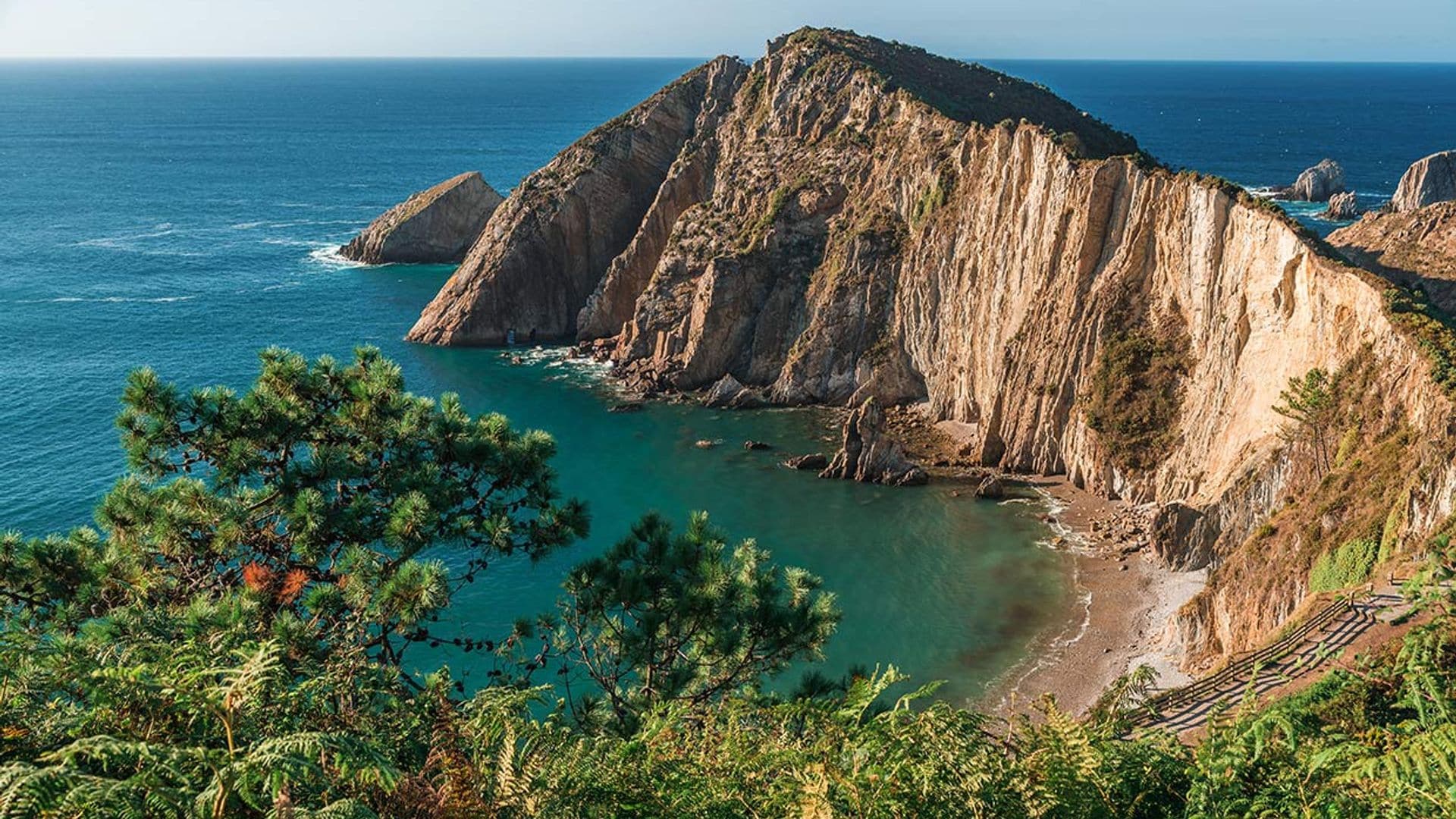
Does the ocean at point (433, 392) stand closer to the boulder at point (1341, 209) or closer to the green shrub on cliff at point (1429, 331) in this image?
the green shrub on cliff at point (1429, 331)

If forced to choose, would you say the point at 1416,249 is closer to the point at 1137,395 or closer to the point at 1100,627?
the point at 1137,395

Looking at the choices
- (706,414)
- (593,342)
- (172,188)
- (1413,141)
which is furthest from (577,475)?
(1413,141)

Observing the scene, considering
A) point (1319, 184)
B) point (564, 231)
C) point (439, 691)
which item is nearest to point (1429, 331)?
point (439, 691)

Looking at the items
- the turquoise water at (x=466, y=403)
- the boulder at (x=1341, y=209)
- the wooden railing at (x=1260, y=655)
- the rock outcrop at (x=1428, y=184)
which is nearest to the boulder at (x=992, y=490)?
the turquoise water at (x=466, y=403)

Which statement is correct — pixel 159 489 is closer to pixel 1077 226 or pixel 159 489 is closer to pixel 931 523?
pixel 931 523

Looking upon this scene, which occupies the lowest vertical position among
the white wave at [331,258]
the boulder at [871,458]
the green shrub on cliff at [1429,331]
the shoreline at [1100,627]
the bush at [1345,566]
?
the shoreline at [1100,627]

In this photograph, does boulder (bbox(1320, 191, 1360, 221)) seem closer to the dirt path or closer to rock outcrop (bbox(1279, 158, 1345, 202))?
rock outcrop (bbox(1279, 158, 1345, 202))
